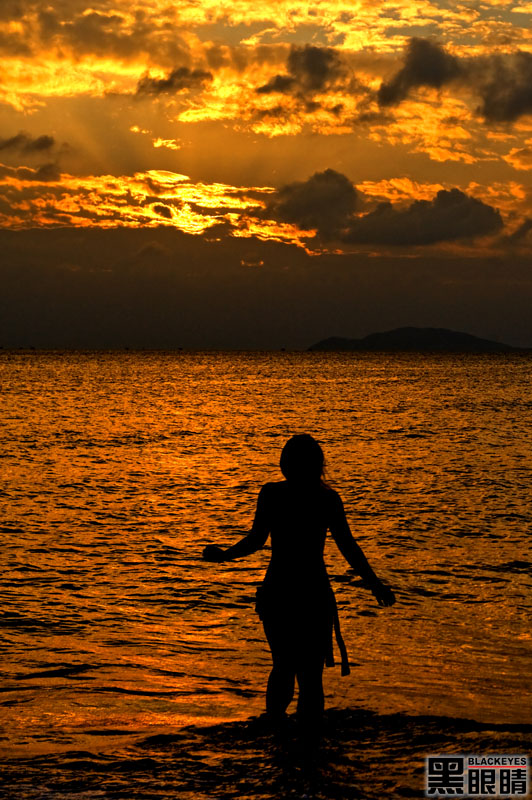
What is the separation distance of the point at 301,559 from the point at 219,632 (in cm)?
629

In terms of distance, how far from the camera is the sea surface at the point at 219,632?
23.8ft

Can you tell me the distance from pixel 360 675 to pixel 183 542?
9331 millimetres

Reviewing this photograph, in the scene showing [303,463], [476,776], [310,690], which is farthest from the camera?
[476,776]

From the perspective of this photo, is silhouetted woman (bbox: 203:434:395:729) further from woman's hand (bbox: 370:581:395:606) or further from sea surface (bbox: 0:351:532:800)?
sea surface (bbox: 0:351:532:800)

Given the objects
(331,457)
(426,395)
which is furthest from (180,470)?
(426,395)

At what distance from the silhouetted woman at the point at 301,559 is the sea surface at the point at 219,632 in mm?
1017

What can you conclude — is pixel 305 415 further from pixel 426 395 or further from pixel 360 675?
pixel 360 675

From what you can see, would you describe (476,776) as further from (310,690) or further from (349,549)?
(349,549)

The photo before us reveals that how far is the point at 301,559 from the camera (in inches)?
249

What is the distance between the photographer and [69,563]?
54.7ft

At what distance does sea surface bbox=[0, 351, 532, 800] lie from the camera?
23.8ft

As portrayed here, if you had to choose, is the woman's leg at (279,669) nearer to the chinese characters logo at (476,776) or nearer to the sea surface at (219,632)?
the sea surface at (219,632)

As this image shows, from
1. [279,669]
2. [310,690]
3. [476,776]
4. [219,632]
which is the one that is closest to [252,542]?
[279,669]

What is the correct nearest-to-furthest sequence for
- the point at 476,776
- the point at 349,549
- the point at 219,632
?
the point at 349,549 → the point at 476,776 → the point at 219,632
